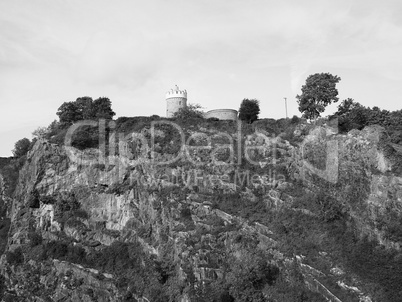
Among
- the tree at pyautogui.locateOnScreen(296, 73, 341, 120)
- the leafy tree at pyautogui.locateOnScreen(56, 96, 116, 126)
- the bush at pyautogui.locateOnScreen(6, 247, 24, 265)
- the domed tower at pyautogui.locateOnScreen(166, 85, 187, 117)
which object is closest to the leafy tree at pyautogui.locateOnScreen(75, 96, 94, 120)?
the leafy tree at pyautogui.locateOnScreen(56, 96, 116, 126)

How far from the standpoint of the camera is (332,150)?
4775 cm

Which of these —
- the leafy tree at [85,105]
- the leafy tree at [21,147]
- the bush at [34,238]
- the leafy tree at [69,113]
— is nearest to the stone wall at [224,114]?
the leafy tree at [85,105]

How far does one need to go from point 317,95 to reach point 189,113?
17040mm

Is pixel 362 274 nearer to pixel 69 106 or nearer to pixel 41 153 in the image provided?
pixel 41 153

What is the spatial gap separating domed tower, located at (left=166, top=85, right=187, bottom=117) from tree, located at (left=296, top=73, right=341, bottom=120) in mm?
17178

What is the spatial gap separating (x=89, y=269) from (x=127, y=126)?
19.0m

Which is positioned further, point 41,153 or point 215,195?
point 41,153

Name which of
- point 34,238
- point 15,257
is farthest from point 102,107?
point 15,257

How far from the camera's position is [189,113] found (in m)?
60.0

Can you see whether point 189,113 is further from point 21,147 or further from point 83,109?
point 21,147

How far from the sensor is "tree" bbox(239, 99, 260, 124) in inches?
2446

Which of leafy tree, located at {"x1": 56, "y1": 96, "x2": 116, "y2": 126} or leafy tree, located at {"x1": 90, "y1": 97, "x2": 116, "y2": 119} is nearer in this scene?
leafy tree, located at {"x1": 90, "y1": 97, "x2": 116, "y2": 119}

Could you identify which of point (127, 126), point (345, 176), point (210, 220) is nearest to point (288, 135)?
point (345, 176)

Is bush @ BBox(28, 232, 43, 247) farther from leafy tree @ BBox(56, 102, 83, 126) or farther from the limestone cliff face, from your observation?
leafy tree @ BBox(56, 102, 83, 126)
